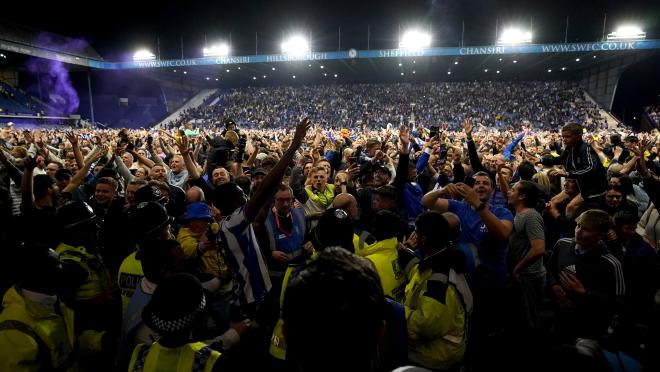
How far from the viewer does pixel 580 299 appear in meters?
2.57

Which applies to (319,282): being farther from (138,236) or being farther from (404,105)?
(404,105)

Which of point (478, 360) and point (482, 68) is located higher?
point (482, 68)

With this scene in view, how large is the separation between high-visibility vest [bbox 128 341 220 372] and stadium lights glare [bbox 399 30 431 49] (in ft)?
106

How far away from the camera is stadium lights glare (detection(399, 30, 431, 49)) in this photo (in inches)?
1207

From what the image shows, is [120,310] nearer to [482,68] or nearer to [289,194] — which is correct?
[289,194]

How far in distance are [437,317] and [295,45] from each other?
34.7 meters

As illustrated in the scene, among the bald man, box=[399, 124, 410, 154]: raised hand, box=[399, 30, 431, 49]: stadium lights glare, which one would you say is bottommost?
the bald man

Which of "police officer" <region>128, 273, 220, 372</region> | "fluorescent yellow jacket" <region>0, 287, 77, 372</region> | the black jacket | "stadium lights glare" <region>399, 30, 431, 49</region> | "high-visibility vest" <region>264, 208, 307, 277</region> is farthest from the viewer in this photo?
"stadium lights glare" <region>399, 30, 431, 49</region>

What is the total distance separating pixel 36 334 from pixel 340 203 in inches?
92.7

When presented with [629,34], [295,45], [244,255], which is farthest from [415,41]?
[244,255]

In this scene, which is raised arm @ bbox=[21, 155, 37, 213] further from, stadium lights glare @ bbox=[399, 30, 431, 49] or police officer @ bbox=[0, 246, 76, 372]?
stadium lights glare @ bbox=[399, 30, 431, 49]

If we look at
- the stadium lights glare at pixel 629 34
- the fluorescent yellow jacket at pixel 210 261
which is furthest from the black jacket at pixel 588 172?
the stadium lights glare at pixel 629 34

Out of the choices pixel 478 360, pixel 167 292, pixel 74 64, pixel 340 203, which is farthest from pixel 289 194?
pixel 74 64

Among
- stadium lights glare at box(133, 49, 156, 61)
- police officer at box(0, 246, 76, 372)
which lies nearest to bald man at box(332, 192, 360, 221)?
police officer at box(0, 246, 76, 372)
